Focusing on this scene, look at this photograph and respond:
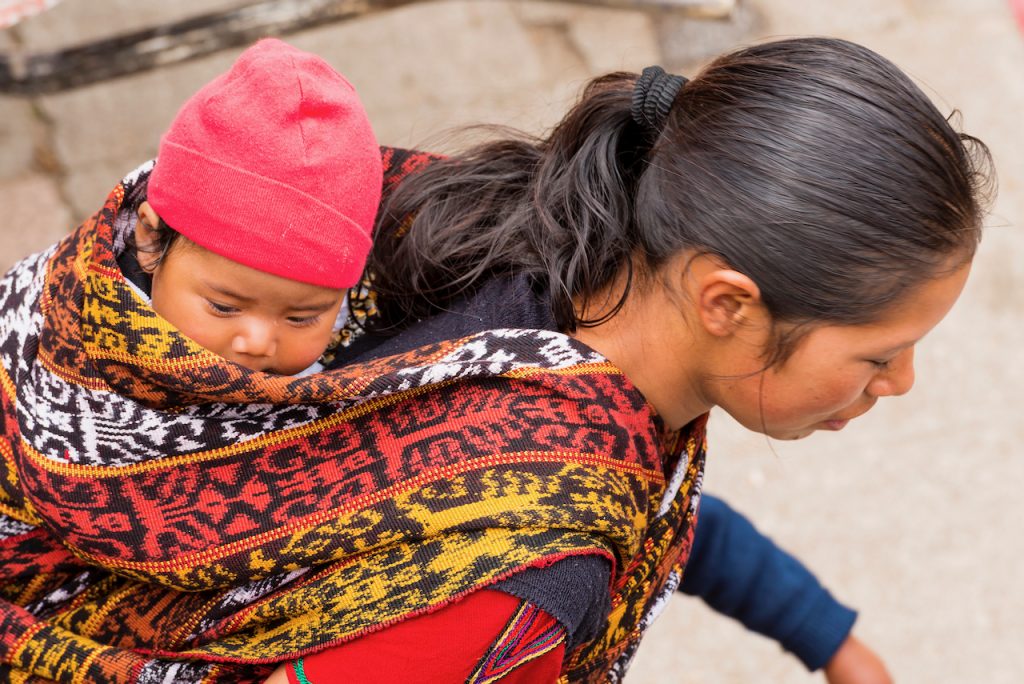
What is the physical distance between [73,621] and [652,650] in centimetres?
161

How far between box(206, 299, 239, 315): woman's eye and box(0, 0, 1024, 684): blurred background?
1.85 ft

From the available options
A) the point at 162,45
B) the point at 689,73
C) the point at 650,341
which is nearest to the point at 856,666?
the point at 650,341

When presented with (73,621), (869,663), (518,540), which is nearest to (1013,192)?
(869,663)

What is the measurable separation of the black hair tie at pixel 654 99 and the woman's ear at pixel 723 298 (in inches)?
8.2

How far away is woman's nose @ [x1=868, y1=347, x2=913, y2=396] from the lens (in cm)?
144

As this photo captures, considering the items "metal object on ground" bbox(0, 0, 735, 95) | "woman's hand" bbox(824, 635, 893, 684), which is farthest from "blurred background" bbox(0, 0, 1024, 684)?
"woman's hand" bbox(824, 635, 893, 684)

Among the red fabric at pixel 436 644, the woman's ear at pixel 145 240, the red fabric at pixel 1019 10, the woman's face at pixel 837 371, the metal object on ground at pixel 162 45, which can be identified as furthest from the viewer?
the red fabric at pixel 1019 10

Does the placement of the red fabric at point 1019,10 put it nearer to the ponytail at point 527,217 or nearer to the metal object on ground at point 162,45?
the metal object on ground at point 162,45

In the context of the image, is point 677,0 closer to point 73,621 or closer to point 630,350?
point 630,350

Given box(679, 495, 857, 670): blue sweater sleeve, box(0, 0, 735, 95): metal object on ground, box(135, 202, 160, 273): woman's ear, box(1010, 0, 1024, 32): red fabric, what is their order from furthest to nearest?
1. box(1010, 0, 1024, 32): red fabric
2. box(0, 0, 735, 95): metal object on ground
3. box(679, 495, 857, 670): blue sweater sleeve
4. box(135, 202, 160, 273): woman's ear

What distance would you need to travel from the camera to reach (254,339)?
147cm

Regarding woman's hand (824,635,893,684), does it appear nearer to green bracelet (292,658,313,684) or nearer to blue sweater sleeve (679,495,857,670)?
blue sweater sleeve (679,495,857,670)

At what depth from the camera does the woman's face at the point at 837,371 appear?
1362 millimetres

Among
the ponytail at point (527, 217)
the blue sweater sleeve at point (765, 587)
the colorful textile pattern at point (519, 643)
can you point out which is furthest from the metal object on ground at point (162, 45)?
the colorful textile pattern at point (519, 643)
